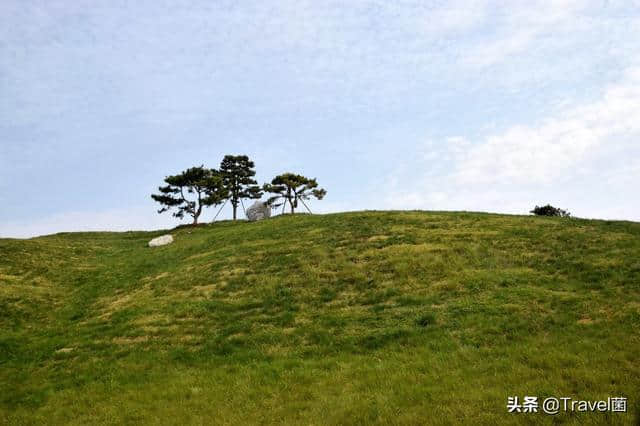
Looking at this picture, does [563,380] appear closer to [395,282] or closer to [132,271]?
[395,282]

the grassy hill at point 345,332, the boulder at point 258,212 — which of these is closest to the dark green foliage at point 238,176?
the boulder at point 258,212

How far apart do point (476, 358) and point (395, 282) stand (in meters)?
10.3

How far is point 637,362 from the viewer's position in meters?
12.7

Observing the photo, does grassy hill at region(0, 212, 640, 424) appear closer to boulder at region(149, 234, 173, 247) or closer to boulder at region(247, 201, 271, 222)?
boulder at region(149, 234, 173, 247)

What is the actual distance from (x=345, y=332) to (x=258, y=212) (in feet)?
180

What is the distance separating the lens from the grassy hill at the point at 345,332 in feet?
41.0

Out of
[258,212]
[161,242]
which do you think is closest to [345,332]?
[161,242]

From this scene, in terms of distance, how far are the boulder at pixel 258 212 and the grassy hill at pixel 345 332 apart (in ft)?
112

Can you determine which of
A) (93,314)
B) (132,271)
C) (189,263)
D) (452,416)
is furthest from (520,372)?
(132,271)

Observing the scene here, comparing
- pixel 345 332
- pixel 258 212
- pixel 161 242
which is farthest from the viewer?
pixel 258 212

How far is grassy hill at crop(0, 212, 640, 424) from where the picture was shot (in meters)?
12.5

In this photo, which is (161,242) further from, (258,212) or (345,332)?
(345,332)

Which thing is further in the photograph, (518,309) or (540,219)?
(540,219)

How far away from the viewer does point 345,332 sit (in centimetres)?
1848
